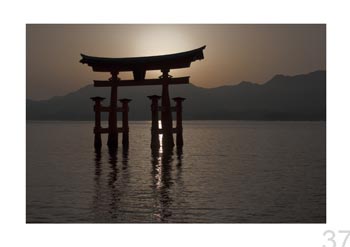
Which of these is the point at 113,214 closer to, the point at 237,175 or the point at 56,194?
the point at 56,194

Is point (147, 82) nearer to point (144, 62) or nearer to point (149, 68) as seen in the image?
point (149, 68)

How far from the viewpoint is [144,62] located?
22094 mm

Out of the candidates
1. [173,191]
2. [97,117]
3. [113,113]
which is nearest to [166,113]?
[113,113]

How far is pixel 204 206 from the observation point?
11242mm

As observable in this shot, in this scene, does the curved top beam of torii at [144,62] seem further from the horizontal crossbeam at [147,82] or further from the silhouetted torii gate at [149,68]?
the horizontal crossbeam at [147,82]

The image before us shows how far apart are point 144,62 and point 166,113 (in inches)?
97.6

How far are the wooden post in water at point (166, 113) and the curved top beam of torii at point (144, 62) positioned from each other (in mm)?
447

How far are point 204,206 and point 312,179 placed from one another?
654 cm

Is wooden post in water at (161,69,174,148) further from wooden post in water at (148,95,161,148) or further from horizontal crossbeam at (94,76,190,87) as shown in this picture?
wooden post in water at (148,95,161,148)

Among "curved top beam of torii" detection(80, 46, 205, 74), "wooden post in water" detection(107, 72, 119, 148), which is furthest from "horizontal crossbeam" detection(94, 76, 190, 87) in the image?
"curved top beam of torii" detection(80, 46, 205, 74)

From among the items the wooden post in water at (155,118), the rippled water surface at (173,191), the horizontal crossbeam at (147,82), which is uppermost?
the horizontal crossbeam at (147,82)

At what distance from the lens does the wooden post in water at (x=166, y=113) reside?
22109 mm

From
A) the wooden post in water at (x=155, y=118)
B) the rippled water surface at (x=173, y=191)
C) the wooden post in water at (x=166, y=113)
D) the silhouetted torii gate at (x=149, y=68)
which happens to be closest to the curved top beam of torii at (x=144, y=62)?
the silhouetted torii gate at (x=149, y=68)
